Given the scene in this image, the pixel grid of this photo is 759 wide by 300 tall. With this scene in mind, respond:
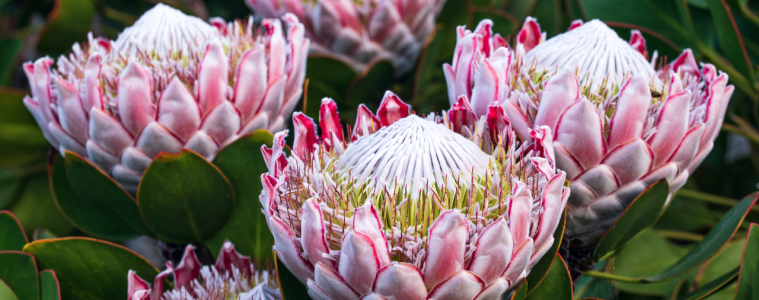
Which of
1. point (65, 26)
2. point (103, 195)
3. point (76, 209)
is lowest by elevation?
point (76, 209)

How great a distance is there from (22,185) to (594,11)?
159 centimetres

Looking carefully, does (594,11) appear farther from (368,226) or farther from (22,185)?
(22,185)

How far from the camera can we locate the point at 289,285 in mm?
709

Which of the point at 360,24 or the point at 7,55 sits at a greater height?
the point at 360,24

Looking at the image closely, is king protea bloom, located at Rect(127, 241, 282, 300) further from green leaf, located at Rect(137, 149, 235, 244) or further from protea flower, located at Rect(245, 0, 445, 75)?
protea flower, located at Rect(245, 0, 445, 75)

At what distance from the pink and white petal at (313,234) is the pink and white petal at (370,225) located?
0.04 meters

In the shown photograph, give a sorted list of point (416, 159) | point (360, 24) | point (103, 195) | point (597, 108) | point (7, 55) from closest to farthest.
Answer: point (416, 159) < point (597, 108) < point (103, 195) < point (360, 24) < point (7, 55)

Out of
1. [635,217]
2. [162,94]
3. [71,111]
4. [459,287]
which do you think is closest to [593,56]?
[635,217]

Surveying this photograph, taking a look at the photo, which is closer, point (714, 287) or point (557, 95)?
point (557, 95)

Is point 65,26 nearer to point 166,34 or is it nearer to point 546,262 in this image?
point 166,34

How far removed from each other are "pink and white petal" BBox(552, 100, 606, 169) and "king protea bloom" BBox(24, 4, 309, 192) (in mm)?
470

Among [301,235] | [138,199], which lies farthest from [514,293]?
[138,199]

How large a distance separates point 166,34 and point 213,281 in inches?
17.8

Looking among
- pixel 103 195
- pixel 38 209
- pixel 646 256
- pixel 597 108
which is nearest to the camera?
pixel 597 108
